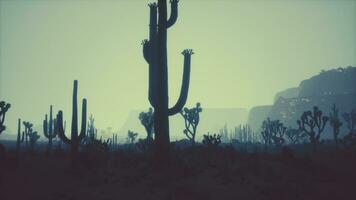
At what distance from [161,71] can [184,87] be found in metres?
1.22

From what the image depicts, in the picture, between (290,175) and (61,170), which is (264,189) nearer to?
(290,175)

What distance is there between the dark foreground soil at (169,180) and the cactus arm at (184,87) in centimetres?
203

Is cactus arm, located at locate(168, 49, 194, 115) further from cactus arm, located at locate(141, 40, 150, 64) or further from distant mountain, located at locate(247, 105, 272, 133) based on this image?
distant mountain, located at locate(247, 105, 272, 133)

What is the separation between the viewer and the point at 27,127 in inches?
1249

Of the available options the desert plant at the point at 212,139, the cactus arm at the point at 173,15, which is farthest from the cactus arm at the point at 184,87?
the desert plant at the point at 212,139

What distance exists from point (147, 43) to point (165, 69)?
4.97 ft

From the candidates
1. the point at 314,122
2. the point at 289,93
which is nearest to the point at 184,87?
the point at 314,122

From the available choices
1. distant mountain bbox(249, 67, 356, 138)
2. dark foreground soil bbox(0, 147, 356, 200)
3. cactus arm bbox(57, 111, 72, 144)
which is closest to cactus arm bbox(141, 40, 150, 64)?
dark foreground soil bbox(0, 147, 356, 200)

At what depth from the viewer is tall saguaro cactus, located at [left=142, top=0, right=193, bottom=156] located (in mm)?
10648

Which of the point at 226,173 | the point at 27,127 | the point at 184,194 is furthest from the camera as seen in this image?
the point at 27,127

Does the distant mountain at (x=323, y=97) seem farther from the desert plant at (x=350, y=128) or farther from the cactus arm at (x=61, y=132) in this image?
the cactus arm at (x=61, y=132)

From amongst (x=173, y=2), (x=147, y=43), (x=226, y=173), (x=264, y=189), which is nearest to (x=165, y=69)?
(x=147, y=43)

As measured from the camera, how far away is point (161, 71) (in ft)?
36.3

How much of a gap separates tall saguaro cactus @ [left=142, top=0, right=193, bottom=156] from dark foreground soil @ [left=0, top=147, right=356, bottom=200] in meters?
1.43
